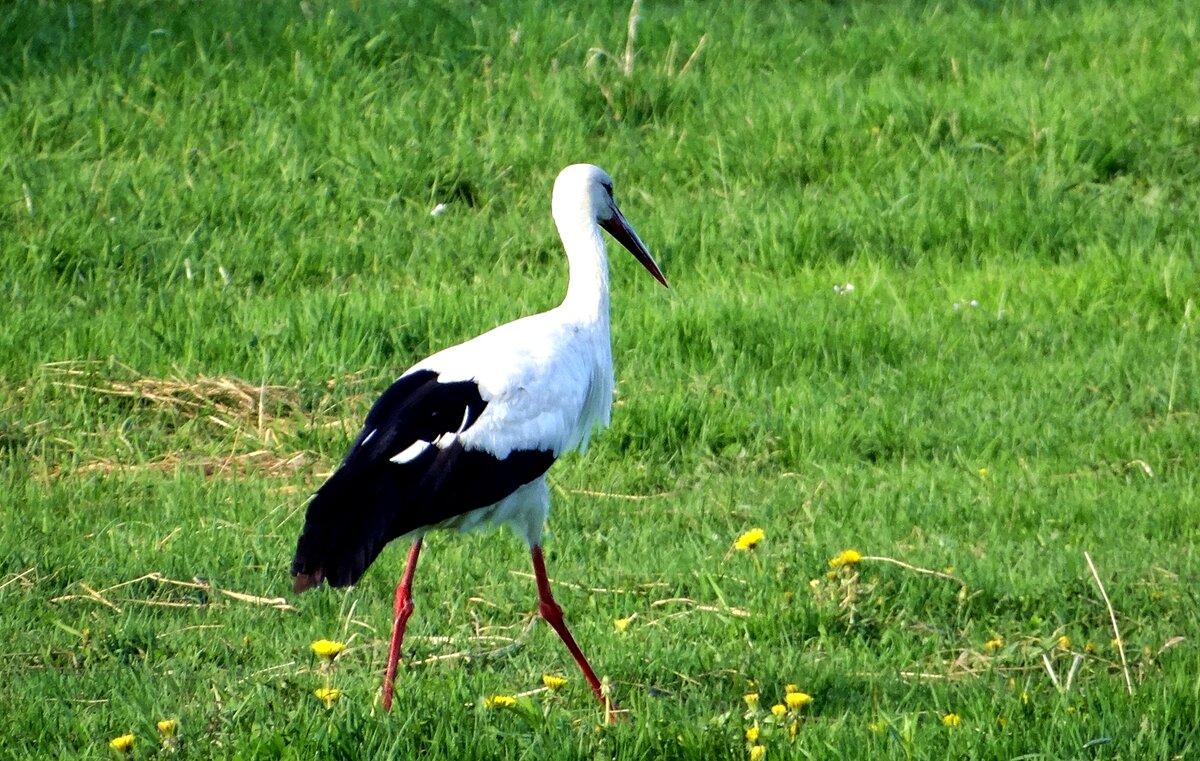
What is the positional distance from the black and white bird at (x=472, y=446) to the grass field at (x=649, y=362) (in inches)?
11.2

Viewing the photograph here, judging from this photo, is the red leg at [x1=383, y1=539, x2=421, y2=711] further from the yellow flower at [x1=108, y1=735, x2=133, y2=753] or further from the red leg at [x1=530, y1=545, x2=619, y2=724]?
the yellow flower at [x1=108, y1=735, x2=133, y2=753]

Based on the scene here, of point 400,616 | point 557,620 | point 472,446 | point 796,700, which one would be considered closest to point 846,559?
point 557,620

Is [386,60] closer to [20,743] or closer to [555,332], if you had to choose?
[555,332]

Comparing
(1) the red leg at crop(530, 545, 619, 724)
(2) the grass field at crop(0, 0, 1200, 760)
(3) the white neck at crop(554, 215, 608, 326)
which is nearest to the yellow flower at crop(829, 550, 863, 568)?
(2) the grass field at crop(0, 0, 1200, 760)

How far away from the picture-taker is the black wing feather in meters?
4.03

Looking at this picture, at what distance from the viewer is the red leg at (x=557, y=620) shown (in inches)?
163

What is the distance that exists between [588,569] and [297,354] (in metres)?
1.94

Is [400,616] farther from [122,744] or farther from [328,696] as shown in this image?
[122,744]

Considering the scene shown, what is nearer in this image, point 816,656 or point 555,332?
point 816,656

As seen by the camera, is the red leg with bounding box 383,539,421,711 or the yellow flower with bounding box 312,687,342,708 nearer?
the yellow flower with bounding box 312,687,342,708

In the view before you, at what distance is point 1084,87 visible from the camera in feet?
27.7

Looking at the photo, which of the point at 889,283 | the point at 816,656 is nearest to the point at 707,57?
the point at 889,283

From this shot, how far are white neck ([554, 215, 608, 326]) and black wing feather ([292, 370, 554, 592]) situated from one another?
54 centimetres

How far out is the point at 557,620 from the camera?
174 inches
